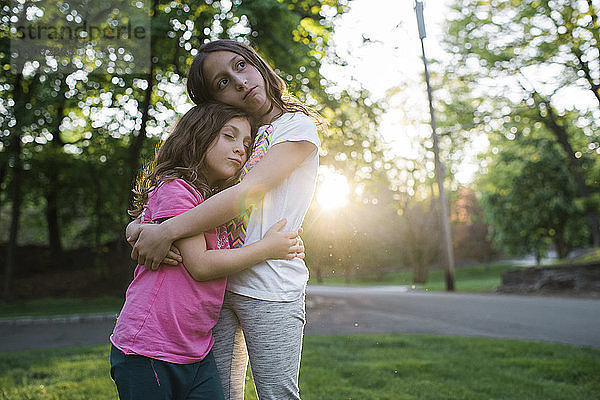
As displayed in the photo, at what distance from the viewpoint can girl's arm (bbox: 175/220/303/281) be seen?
1499 mm

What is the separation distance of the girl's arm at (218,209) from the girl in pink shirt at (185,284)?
0.04 m

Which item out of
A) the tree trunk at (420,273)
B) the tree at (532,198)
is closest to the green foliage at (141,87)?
the tree at (532,198)

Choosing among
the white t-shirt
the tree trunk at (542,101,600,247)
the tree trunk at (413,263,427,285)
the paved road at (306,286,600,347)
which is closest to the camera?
the white t-shirt

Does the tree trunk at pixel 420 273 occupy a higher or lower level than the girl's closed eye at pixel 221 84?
lower

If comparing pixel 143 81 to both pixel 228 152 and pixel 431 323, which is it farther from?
pixel 228 152

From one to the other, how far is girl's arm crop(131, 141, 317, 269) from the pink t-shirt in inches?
→ 1.8

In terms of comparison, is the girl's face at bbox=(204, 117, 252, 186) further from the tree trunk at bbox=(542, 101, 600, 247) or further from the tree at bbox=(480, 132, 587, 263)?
the tree at bbox=(480, 132, 587, 263)

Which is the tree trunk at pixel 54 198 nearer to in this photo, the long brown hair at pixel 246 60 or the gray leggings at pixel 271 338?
the long brown hair at pixel 246 60

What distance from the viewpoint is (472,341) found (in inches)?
235

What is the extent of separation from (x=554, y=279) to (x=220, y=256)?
13.6 m

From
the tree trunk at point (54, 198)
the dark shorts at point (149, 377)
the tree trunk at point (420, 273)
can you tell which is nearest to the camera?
the dark shorts at point (149, 377)

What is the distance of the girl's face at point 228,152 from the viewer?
1.68 meters

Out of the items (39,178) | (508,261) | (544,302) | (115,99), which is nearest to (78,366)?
(115,99)

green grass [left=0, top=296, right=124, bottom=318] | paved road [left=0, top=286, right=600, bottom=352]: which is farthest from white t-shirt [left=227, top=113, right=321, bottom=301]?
green grass [left=0, top=296, right=124, bottom=318]
